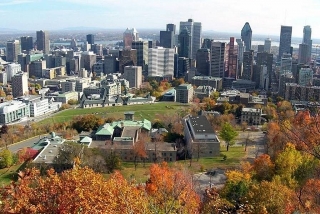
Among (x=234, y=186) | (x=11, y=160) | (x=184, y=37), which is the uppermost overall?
(x=184, y=37)

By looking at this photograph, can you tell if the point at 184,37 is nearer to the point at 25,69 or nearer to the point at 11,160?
the point at 25,69

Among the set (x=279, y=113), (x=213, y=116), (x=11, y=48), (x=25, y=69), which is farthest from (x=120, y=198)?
(x=11, y=48)

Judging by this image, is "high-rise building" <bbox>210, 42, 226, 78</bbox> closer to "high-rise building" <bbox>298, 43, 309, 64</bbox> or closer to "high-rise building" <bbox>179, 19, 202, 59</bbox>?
"high-rise building" <bbox>298, 43, 309, 64</bbox>

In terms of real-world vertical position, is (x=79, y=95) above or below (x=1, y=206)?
below

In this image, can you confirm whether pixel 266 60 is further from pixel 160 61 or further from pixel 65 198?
pixel 65 198

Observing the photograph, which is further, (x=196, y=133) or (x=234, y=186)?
(x=196, y=133)

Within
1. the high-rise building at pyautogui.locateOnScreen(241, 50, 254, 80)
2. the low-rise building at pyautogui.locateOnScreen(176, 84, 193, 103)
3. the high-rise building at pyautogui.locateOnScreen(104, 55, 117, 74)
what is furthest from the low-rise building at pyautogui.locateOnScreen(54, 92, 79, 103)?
the high-rise building at pyautogui.locateOnScreen(241, 50, 254, 80)

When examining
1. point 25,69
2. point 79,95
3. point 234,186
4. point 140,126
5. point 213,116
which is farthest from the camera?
point 25,69
